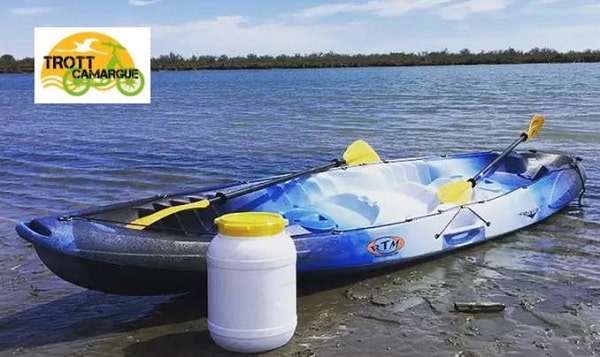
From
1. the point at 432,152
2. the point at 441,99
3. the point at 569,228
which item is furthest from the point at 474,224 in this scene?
the point at 441,99

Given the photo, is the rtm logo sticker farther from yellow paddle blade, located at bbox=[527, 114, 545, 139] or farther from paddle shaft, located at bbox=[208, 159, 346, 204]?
paddle shaft, located at bbox=[208, 159, 346, 204]

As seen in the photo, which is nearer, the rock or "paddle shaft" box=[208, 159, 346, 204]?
the rock

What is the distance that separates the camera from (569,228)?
8.46 meters

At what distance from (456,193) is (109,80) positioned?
65.0 feet

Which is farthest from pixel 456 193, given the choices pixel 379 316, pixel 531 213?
pixel 379 316

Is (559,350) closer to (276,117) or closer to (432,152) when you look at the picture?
(432,152)

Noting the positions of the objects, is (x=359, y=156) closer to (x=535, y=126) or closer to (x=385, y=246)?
(x=385, y=246)

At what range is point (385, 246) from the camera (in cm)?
648

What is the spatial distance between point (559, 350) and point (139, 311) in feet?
10.3

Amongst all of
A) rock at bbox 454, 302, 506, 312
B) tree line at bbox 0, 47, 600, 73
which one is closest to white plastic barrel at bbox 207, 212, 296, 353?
rock at bbox 454, 302, 506, 312

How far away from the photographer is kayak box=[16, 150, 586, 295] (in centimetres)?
525

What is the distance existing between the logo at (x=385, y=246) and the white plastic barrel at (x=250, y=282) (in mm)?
1723

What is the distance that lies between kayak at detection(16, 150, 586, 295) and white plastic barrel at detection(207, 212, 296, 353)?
2.65ft

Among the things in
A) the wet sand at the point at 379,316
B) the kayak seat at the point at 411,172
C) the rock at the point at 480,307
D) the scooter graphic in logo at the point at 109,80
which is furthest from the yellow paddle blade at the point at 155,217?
the scooter graphic in logo at the point at 109,80
